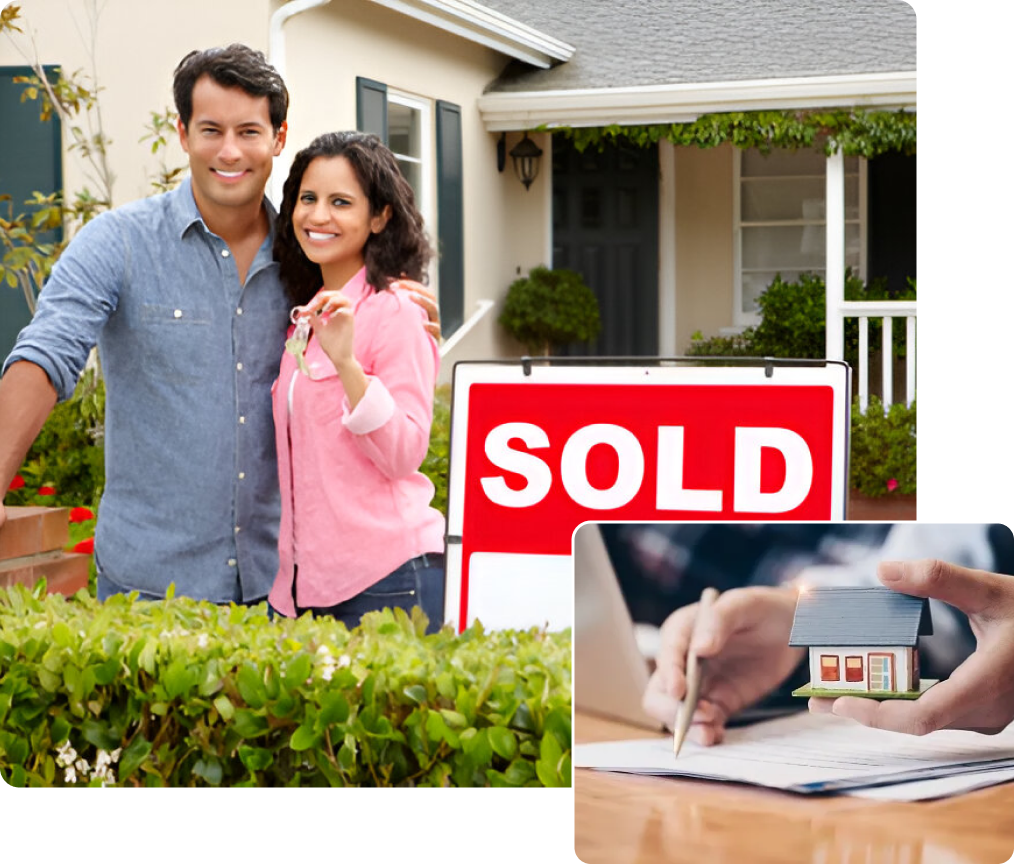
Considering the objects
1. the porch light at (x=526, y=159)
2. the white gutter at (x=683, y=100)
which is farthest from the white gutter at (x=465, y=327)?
the white gutter at (x=683, y=100)

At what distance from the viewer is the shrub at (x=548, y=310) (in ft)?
27.6

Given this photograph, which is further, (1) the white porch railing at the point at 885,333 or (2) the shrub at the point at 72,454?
(1) the white porch railing at the point at 885,333

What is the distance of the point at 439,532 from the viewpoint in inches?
114

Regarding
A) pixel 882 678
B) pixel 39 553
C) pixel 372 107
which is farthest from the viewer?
pixel 372 107

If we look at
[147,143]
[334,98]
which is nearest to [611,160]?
[334,98]

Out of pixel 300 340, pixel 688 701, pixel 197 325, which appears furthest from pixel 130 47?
pixel 688 701

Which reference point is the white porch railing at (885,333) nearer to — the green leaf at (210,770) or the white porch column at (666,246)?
the white porch column at (666,246)

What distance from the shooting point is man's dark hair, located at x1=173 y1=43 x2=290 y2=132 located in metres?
2.83

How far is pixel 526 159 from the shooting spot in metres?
8.51

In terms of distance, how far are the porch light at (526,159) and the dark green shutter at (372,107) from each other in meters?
1.87

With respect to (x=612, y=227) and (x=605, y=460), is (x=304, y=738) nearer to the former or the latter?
(x=605, y=460)

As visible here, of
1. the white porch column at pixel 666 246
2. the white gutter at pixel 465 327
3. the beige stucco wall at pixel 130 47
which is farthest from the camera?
the white porch column at pixel 666 246

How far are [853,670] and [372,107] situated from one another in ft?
16.0

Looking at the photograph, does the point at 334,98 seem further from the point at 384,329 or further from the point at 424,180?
the point at 384,329
